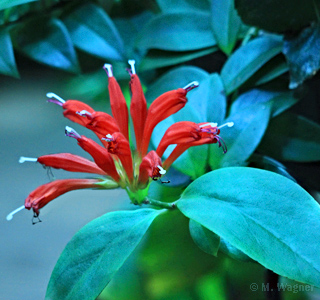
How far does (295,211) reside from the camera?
34 cm

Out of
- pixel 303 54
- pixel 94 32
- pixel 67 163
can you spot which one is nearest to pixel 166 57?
pixel 94 32

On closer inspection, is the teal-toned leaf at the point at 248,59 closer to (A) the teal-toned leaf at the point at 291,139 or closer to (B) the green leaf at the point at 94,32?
(A) the teal-toned leaf at the point at 291,139

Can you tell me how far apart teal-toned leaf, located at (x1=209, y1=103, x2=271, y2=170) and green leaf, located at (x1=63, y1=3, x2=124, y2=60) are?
29 centimetres

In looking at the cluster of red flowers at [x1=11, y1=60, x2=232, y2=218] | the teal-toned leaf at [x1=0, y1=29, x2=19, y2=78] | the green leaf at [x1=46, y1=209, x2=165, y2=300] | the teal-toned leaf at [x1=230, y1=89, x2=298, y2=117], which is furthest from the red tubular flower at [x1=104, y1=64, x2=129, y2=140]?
the teal-toned leaf at [x1=0, y1=29, x2=19, y2=78]

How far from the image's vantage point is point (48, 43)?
2.38ft

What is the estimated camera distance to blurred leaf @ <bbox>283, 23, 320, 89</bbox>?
1.79 feet

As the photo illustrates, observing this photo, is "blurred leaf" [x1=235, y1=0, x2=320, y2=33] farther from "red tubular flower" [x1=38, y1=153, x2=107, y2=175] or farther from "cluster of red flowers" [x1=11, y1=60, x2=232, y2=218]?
"red tubular flower" [x1=38, y1=153, x2=107, y2=175]

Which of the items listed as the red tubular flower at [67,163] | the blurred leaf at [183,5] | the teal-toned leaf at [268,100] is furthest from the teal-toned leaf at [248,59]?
the red tubular flower at [67,163]

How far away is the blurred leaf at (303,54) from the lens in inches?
21.5

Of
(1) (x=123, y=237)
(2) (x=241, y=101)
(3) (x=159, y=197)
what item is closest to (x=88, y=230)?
(1) (x=123, y=237)

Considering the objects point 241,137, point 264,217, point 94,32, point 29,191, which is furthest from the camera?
point 94,32

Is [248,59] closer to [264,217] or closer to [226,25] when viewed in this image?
[226,25]

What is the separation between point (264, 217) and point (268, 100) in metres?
0.29

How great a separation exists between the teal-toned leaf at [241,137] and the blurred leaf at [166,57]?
21cm
